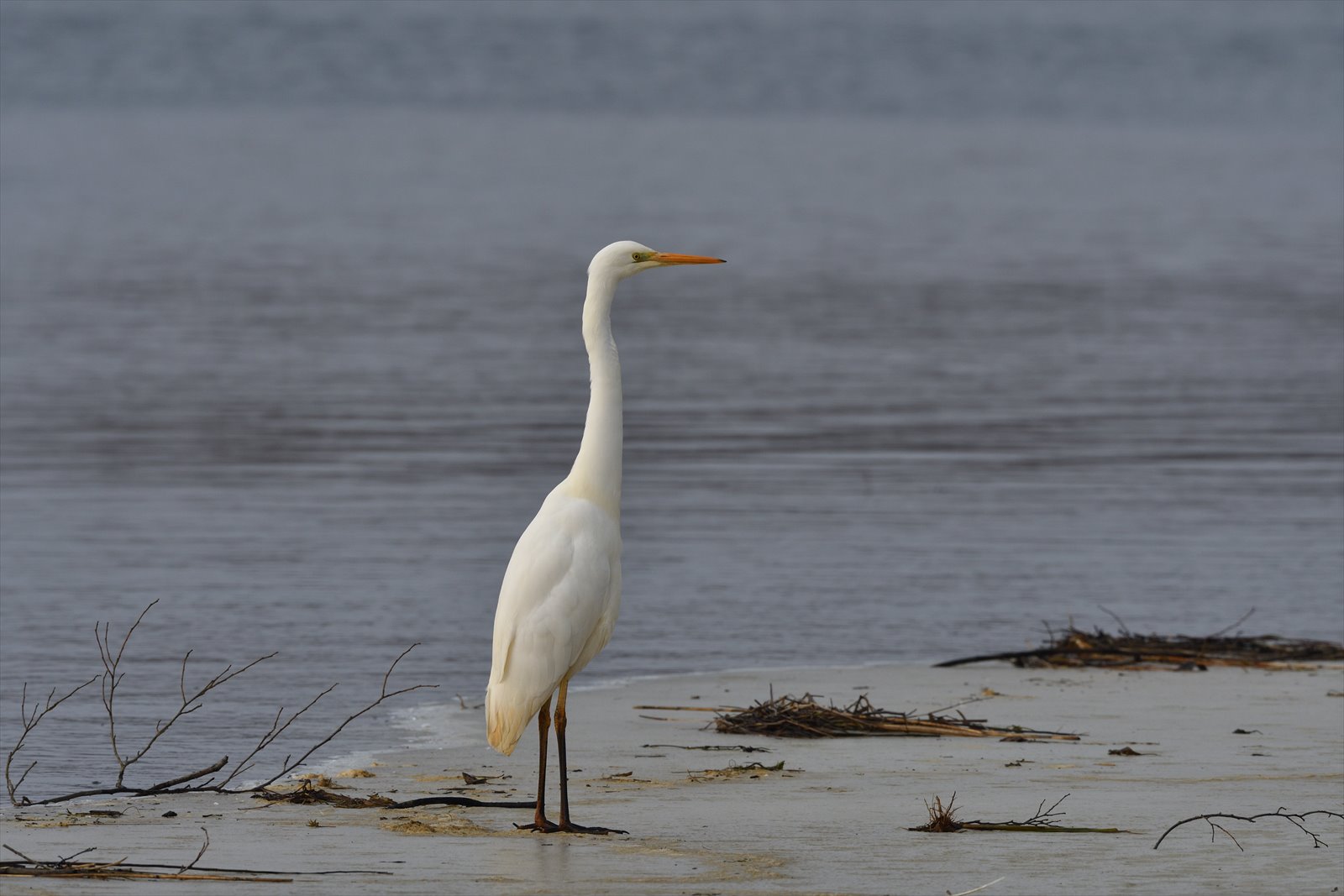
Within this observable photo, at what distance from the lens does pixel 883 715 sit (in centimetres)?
882

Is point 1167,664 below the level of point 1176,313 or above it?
below

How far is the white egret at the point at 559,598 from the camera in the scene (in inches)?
285

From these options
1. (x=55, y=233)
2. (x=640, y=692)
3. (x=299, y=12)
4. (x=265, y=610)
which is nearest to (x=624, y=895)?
(x=640, y=692)

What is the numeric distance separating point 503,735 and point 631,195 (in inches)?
1675

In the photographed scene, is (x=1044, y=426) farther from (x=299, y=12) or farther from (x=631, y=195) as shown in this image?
(x=299, y=12)

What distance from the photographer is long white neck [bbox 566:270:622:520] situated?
24.5 ft

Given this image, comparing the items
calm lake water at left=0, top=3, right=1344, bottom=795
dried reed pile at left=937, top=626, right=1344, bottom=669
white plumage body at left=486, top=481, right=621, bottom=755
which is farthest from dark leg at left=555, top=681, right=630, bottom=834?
dried reed pile at left=937, top=626, right=1344, bottom=669

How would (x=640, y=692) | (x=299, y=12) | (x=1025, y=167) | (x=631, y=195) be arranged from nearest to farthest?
(x=640, y=692) < (x=631, y=195) < (x=1025, y=167) < (x=299, y=12)

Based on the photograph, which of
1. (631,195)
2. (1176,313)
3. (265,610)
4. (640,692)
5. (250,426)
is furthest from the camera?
(631,195)

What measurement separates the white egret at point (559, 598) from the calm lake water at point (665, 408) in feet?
6.01

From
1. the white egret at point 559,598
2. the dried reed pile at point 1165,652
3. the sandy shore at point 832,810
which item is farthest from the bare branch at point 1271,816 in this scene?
the dried reed pile at point 1165,652

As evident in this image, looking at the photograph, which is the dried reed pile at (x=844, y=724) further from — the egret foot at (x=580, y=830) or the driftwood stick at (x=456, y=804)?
the egret foot at (x=580, y=830)

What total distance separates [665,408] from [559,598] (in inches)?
481

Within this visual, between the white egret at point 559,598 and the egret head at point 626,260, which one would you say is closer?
the white egret at point 559,598
